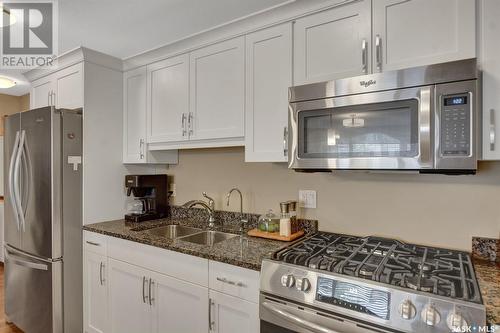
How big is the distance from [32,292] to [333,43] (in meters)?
2.89

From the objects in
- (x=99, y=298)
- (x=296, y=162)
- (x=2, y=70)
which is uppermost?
(x=2, y=70)

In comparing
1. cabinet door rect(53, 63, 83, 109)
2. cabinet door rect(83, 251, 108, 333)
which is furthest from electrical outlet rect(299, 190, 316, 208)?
cabinet door rect(53, 63, 83, 109)

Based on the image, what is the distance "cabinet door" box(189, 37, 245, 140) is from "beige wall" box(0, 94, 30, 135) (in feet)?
11.8

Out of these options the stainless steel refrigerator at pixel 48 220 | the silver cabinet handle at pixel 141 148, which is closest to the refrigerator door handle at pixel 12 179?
the stainless steel refrigerator at pixel 48 220

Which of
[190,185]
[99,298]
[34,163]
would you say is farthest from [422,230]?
[34,163]

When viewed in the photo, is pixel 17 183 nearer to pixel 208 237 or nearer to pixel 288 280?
pixel 208 237

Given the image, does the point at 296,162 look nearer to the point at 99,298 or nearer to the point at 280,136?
the point at 280,136

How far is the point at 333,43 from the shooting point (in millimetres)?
1583

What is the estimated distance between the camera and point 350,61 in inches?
60.3

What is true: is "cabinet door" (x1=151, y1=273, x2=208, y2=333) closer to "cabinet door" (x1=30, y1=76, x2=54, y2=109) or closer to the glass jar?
the glass jar

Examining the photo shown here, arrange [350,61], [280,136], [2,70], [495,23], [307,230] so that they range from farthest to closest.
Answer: [2,70] → [307,230] → [280,136] → [350,61] → [495,23]

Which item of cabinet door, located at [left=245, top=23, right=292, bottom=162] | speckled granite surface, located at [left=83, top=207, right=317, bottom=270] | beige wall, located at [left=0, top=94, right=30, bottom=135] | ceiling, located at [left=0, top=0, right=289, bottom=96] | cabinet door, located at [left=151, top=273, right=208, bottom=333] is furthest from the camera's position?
beige wall, located at [left=0, top=94, right=30, bottom=135]

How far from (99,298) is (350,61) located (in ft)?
7.85

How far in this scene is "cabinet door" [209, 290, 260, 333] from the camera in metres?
1.44
